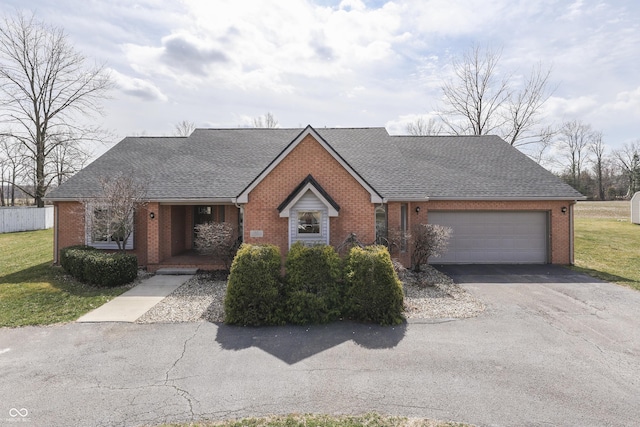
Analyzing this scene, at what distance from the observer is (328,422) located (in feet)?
14.1

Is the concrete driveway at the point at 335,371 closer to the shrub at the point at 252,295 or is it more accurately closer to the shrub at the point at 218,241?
the shrub at the point at 252,295

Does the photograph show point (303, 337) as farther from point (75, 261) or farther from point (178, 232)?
point (178, 232)

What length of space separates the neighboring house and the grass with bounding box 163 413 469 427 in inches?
262

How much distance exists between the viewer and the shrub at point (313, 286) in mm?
7785

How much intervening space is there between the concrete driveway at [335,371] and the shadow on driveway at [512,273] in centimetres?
334

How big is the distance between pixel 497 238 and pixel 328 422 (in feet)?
43.5

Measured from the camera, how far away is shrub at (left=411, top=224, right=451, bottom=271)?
11.8 m

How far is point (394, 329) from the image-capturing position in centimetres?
741

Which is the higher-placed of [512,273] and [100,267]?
[100,267]

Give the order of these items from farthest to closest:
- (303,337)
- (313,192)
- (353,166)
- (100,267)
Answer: (353,166)
(100,267)
(313,192)
(303,337)

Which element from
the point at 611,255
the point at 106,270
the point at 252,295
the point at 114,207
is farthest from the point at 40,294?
the point at 611,255

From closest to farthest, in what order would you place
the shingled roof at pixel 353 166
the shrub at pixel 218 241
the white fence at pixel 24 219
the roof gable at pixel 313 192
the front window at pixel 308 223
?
1. the roof gable at pixel 313 192
2. the front window at pixel 308 223
3. the shrub at pixel 218 241
4. the shingled roof at pixel 353 166
5. the white fence at pixel 24 219

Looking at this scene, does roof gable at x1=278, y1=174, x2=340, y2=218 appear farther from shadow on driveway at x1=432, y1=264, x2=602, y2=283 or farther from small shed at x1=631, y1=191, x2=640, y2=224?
small shed at x1=631, y1=191, x2=640, y2=224

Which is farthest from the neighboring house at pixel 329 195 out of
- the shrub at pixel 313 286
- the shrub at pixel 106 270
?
the shrub at pixel 313 286
